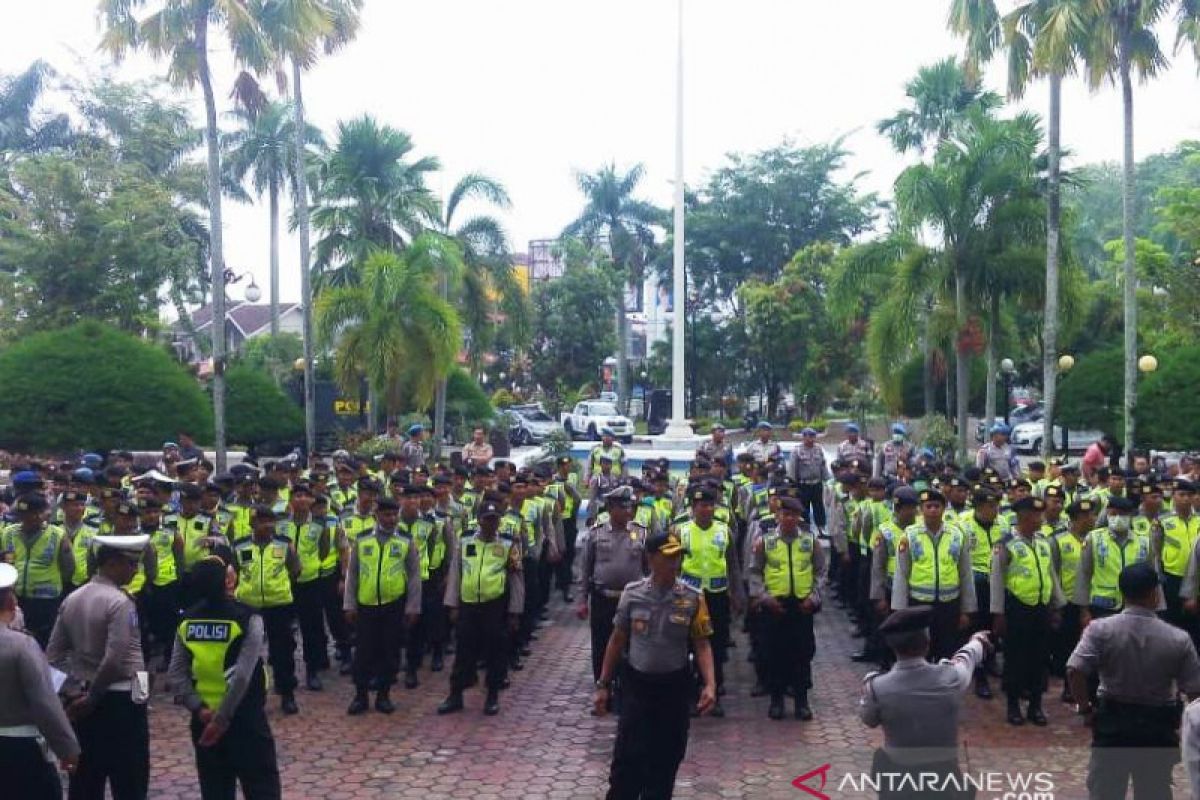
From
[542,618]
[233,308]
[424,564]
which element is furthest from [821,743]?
[233,308]

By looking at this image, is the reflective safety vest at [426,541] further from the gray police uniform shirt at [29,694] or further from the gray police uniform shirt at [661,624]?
the gray police uniform shirt at [29,694]

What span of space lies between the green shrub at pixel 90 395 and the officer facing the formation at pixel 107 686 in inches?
627

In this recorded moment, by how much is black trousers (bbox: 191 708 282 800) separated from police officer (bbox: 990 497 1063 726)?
5.21m

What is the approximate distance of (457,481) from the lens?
12070 millimetres

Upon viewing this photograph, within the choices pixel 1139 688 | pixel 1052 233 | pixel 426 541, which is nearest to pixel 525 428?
pixel 1052 233

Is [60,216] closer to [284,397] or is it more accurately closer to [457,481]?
[284,397]

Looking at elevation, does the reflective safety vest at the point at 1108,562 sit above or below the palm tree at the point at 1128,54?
below

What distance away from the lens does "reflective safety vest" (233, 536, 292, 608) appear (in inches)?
341

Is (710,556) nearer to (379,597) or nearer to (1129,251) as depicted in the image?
(379,597)

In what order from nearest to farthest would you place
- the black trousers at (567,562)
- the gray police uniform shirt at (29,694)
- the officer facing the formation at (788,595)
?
the gray police uniform shirt at (29,694) < the officer facing the formation at (788,595) < the black trousers at (567,562)

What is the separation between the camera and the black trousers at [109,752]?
5.48m

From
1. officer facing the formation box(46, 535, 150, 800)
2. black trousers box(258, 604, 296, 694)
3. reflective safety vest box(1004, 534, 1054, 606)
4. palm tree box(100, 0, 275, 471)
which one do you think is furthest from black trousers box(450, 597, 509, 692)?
palm tree box(100, 0, 275, 471)

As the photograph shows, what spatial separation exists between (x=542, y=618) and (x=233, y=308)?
190 ft

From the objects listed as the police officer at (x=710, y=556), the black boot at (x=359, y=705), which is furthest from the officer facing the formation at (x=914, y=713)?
the black boot at (x=359, y=705)
